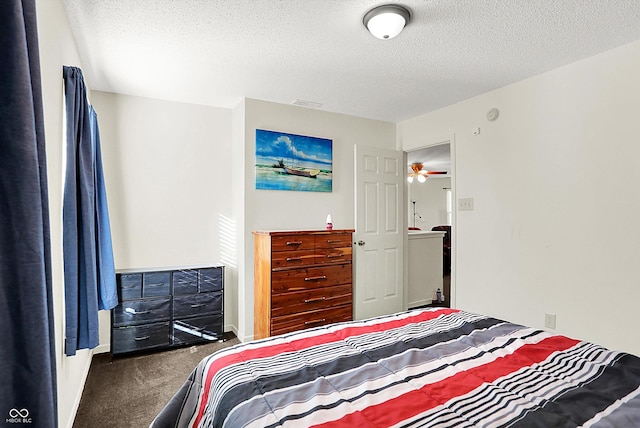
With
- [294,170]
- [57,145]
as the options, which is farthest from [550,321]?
[57,145]

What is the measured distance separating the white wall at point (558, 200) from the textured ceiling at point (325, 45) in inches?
9.9

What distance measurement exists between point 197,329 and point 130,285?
2.49ft

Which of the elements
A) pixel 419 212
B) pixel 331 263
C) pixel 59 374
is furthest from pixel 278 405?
pixel 419 212

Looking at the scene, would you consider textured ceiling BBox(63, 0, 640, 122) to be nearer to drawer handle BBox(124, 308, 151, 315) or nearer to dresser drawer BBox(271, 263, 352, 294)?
dresser drawer BBox(271, 263, 352, 294)

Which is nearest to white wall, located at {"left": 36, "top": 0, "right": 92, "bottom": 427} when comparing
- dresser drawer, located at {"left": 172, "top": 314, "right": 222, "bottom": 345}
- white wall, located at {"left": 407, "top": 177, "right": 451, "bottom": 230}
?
dresser drawer, located at {"left": 172, "top": 314, "right": 222, "bottom": 345}

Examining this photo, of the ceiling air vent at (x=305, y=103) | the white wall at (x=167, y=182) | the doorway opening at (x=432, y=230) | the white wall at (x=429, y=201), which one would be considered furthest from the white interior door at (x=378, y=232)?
the white wall at (x=429, y=201)

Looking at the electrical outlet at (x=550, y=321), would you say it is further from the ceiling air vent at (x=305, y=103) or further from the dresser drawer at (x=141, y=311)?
the dresser drawer at (x=141, y=311)

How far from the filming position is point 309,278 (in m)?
3.24

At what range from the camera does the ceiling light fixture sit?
194cm

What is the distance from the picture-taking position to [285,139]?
3.60 meters

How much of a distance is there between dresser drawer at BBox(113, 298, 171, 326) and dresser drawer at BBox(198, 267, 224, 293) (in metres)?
0.33

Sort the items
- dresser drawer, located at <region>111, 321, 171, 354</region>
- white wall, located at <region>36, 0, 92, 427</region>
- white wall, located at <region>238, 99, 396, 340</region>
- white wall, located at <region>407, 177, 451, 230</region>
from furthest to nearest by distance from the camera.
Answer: white wall, located at <region>407, 177, 451, 230</region>
white wall, located at <region>238, 99, 396, 340</region>
dresser drawer, located at <region>111, 321, 171, 354</region>
white wall, located at <region>36, 0, 92, 427</region>

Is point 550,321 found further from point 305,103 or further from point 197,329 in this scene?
point 197,329

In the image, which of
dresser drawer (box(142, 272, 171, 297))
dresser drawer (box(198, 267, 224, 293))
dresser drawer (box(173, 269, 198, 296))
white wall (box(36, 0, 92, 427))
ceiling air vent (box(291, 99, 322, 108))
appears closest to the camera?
white wall (box(36, 0, 92, 427))
